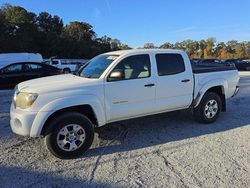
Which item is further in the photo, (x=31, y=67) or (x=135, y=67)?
(x=31, y=67)

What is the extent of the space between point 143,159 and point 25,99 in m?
2.24

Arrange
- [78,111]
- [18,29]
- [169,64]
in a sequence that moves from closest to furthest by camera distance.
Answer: [78,111], [169,64], [18,29]

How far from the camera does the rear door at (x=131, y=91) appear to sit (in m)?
6.07

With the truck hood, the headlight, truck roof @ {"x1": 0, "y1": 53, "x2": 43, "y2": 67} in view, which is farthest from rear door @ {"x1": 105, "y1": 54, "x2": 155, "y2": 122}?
truck roof @ {"x1": 0, "y1": 53, "x2": 43, "y2": 67}

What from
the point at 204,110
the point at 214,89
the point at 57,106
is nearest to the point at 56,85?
the point at 57,106

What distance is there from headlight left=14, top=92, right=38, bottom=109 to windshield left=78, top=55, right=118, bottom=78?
135cm

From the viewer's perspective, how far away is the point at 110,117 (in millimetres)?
6094

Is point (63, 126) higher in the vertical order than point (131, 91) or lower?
lower

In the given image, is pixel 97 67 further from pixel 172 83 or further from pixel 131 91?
pixel 172 83

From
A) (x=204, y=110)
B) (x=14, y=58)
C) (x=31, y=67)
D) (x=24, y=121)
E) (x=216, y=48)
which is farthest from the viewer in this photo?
(x=216, y=48)

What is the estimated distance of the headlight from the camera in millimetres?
5348

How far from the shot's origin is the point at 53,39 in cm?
6800

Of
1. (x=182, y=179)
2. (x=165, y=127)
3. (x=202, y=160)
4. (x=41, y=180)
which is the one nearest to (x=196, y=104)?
(x=165, y=127)

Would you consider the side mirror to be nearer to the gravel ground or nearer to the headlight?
the gravel ground
